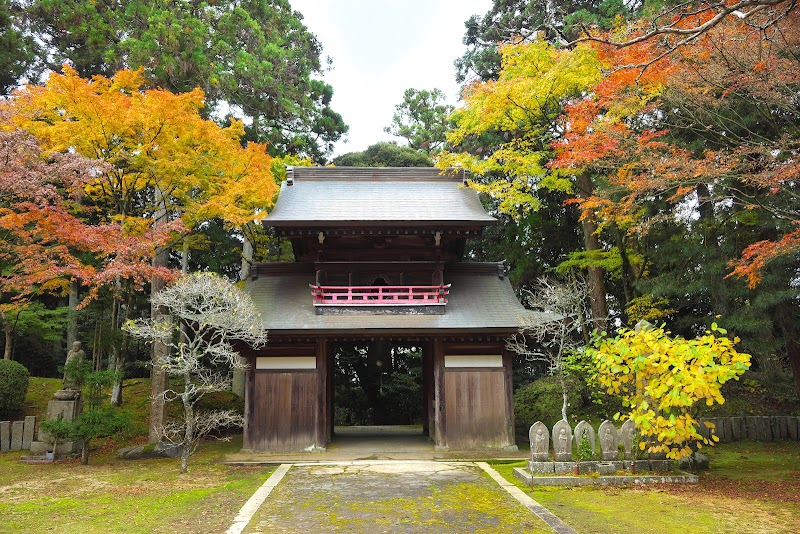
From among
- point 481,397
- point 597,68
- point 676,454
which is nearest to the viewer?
point 676,454

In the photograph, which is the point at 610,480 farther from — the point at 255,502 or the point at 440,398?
the point at 255,502

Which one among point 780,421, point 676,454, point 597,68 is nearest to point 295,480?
point 676,454

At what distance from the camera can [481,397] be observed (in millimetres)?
12414

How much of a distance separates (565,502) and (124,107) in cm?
1210

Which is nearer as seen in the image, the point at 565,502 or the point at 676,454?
the point at 565,502

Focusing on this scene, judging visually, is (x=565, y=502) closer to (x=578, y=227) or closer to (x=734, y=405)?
(x=734, y=405)

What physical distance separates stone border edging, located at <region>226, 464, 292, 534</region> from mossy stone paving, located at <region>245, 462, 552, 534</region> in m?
0.10

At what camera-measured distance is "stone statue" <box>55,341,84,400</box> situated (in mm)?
11812

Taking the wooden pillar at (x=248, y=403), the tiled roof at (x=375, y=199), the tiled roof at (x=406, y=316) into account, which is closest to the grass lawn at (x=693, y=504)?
the tiled roof at (x=406, y=316)

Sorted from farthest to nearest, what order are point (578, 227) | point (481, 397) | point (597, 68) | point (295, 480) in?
1. point (578, 227)
2. point (597, 68)
3. point (481, 397)
4. point (295, 480)

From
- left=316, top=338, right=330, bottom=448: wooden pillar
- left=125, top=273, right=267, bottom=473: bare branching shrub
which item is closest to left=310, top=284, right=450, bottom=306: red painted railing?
left=316, top=338, right=330, bottom=448: wooden pillar

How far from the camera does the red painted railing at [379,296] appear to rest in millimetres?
12922

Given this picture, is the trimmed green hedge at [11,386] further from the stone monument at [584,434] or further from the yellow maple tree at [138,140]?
the stone monument at [584,434]

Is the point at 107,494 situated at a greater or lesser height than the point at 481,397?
lesser
